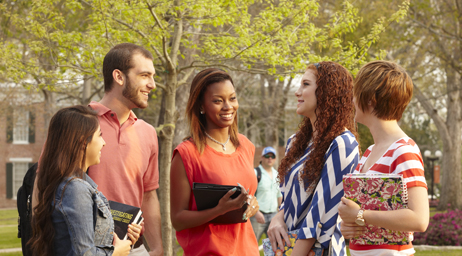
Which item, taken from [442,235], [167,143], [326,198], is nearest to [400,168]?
[326,198]

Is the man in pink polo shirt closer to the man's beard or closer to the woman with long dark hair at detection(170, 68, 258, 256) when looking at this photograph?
the man's beard

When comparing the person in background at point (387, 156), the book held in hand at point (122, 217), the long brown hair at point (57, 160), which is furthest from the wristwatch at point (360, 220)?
the long brown hair at point (57, 160)

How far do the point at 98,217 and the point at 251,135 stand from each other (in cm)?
2826

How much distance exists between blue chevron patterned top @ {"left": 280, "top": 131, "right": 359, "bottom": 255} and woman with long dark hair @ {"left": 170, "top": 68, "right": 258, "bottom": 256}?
38 cm

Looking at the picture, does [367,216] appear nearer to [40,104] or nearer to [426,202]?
[426,202]

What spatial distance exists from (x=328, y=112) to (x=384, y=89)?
38 centimetres

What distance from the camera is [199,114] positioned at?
3.52 metres

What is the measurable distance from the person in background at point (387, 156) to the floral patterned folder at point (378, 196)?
0.03m

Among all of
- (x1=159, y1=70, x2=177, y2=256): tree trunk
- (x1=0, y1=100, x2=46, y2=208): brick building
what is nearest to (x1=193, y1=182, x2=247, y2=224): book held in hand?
(x1=159, y1=70, x2=177, y2=256): tree trunk

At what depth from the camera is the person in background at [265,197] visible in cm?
949

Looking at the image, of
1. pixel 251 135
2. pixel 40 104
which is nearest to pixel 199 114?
pixel 40 104

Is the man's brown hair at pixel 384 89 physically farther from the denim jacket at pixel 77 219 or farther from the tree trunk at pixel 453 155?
the tree trunk at pixel 453 155

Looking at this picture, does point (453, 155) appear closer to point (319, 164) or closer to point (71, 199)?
point (319, 164)

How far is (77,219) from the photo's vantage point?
7.88 feet
